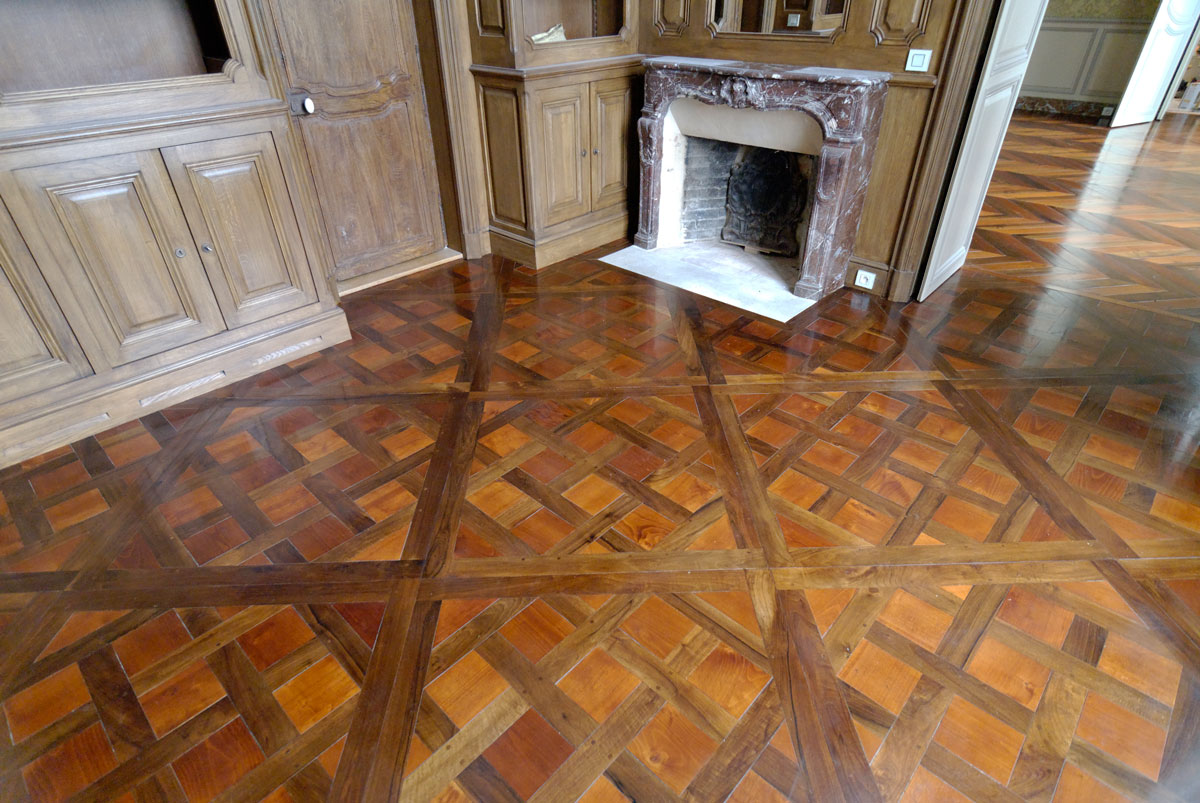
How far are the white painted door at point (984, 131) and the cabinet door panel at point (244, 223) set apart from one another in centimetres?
265

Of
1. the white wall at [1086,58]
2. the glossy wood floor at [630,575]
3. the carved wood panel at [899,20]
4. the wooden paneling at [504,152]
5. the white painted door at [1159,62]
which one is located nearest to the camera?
the glossy wood floor at [630,575]

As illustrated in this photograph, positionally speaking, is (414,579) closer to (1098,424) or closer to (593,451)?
(593,451)

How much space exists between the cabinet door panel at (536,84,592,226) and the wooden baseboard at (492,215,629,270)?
0.35 ft

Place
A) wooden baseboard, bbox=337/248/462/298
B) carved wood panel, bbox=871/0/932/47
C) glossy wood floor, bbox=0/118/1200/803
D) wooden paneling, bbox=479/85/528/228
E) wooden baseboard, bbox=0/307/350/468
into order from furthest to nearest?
wooden baseboard, bbox=337/248/462/298
wooden paneling, bbox=479/85/528/228
carved wood panel, bbox=871/0/932/47
wooden baseboard, bbox=0/307/350/468
glossy wood floor, bbox=0/118/1200/803

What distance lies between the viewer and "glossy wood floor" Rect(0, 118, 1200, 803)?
1.27 metres

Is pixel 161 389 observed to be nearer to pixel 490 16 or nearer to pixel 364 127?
pixel 364 127

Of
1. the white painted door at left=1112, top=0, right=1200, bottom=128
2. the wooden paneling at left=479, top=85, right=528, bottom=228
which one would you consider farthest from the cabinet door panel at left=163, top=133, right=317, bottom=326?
the white painted door at left=1112, top=0, right=1200, bottom=128

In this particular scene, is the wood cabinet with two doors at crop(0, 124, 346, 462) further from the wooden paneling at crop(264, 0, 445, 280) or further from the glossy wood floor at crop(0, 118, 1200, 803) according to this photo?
the wooden paneling at crop(264, 0, 445, 280)

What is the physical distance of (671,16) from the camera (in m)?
3.12

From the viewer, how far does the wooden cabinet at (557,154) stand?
2.98m

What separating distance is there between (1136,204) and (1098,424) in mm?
2947

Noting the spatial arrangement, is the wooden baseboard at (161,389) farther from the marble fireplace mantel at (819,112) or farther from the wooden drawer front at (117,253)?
the marble fireplace mantel at (819,112)

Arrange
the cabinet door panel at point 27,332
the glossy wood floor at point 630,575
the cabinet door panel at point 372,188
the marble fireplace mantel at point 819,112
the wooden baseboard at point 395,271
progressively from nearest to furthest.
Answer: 1. the glossy wood floor at point 630,575
2. the cabinet door panel at point 27,332
3. the marble fireplace mantel at point 819,112
4. the cabinet door panel at point 372,188
5. the wooden baseboard at point 395,271

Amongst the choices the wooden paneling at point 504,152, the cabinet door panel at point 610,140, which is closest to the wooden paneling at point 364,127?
the wooden paneling at point 504,152
